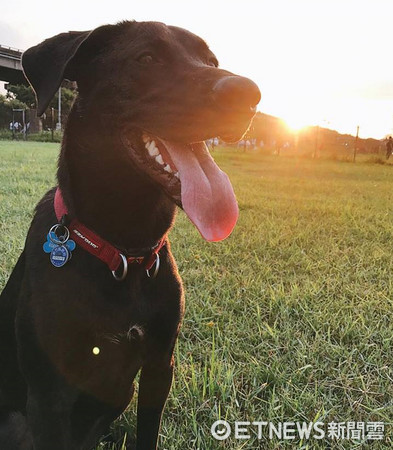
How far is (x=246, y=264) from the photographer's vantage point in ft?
11.9

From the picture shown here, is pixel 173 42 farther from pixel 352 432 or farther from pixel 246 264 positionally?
pixel 246 264

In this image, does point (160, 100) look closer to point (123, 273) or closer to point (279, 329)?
point (123, 273)

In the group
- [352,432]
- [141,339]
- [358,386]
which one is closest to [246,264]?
[358,386]

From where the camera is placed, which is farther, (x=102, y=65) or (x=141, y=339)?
(x=102, y=65)

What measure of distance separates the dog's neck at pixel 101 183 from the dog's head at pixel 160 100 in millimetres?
57

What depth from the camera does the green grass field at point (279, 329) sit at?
1.99 m

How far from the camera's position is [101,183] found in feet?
5.18

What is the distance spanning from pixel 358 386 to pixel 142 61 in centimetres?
178

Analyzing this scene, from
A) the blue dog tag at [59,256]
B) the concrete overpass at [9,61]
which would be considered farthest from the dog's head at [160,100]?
the concrete overpass at [9,61]

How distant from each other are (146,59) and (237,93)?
1.46ft

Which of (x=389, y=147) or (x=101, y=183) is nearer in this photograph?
(x=101, y=183)

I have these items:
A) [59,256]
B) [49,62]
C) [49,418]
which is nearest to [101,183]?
[59,256]

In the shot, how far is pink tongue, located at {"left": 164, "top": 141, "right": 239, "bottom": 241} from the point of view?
1.55 metres

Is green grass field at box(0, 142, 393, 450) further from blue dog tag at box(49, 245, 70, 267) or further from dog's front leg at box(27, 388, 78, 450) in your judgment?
blue dog tag at box(49, 245, 70, 267)
